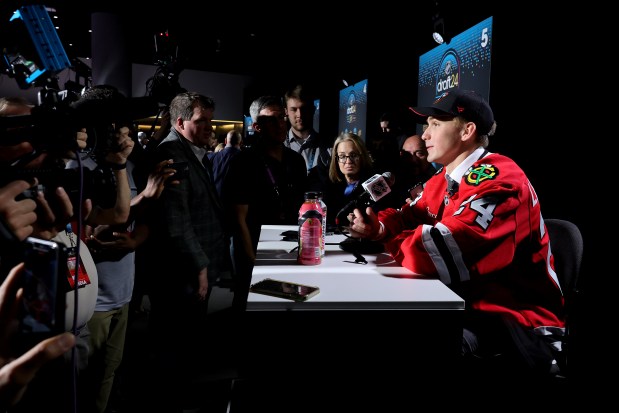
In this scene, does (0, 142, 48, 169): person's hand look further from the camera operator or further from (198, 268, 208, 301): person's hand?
(198, 268, 208, 301): person's hand

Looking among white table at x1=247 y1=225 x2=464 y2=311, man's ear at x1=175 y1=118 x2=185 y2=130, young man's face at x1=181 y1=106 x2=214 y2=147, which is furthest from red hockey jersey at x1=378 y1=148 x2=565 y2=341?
man's ear at x1=175 y1=118 x2=185 y2=130

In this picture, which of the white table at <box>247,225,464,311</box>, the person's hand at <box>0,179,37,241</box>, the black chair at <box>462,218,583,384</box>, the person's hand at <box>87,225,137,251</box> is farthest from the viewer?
the person's hand at <box>87,225,137,251</box>

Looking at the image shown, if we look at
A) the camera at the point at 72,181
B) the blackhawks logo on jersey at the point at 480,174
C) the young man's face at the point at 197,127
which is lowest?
the camera at the point at 72,181

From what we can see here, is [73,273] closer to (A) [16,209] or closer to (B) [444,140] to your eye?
(A) [16,209]

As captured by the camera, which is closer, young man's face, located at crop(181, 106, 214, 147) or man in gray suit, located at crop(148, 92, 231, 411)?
man in gray suit, located at crop(148, 92, 231, 411)

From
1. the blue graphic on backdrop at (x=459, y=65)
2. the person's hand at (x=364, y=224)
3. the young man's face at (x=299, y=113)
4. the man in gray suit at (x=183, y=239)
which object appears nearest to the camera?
the person's hand at (x=364, y=224)

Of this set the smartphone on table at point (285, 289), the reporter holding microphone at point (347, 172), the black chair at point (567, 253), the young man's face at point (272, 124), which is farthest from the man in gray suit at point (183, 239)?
the black chair at point (567, 253)

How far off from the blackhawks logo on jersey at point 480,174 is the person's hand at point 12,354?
139 cm

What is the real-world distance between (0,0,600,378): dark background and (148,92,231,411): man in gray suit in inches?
26.6

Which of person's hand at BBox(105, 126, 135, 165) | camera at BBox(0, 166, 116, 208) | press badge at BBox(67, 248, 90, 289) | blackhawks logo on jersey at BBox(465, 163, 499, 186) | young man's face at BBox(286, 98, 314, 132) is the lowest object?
press badge at BBox(67, 248, 90, 289)

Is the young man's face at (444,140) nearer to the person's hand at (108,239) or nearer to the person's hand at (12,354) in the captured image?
the person's hand at (108,239)

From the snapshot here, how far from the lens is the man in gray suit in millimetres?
2195

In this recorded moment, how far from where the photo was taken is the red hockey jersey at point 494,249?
1.48m

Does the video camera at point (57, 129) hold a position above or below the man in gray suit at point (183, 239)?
above
